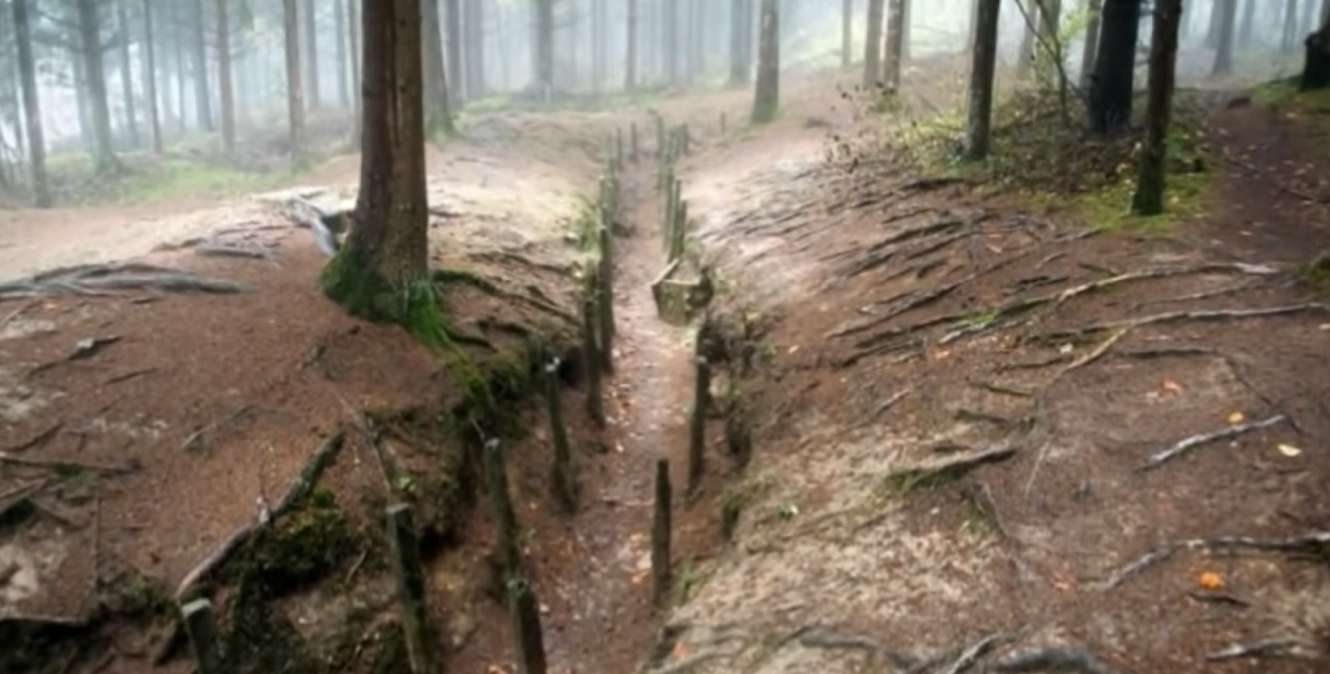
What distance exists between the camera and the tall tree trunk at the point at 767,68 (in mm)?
29969

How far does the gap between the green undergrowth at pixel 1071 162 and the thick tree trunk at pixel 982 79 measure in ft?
0.92

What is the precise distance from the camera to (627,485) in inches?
424

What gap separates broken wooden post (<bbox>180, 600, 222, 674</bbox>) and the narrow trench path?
2.93 meters

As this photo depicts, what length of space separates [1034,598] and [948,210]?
316 inches

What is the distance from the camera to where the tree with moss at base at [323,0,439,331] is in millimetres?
9945

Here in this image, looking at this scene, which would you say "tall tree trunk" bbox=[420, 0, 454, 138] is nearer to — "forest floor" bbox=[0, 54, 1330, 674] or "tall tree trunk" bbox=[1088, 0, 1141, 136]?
"forest floor" bbox=[0, 54, 1330, 674]

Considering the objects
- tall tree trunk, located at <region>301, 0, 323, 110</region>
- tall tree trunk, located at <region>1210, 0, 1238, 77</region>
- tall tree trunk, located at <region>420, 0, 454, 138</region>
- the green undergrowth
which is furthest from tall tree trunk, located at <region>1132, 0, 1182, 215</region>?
tall tree trunk, located at <region>301, 0, 323, 110</region>

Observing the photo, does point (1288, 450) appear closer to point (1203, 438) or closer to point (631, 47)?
point (1203, 438)

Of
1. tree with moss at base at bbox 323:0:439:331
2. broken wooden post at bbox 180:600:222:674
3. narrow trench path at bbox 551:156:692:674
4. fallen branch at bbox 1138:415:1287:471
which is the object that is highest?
tree with moss at base at bbox 323:0:439:331

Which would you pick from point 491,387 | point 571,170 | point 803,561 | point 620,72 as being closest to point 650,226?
point 571,170

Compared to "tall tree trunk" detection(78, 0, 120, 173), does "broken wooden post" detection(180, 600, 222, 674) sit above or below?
below

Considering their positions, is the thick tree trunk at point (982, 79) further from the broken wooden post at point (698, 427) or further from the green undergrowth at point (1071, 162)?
the broken wooden post at point (698, 427)

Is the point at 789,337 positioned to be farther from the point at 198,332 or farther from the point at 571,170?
the point at 571,170

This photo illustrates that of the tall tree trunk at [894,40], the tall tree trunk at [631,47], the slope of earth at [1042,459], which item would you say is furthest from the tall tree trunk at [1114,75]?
the tall tree trunk at [631,47]
